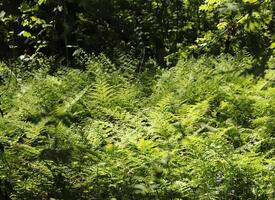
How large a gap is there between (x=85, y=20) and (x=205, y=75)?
4034mm

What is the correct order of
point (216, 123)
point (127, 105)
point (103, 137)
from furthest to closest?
point (127, 105)
point (216, 123)
point (103, 137)

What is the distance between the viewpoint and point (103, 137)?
12.1ft

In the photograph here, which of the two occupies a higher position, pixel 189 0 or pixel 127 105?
pixel 189 0

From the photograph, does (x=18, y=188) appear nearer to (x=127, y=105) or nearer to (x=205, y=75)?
(x=127, y=105)

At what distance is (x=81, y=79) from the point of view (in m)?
6.01

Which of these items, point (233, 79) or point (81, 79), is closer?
point (233, 79)

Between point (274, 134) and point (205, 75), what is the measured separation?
1.83 meters

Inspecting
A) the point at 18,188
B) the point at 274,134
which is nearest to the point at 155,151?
the point at 18,188

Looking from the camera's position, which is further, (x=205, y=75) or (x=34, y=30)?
(x=34, y=30)

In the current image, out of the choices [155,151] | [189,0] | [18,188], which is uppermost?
[189,0]

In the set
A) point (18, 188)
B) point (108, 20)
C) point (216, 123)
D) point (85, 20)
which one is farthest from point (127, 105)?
point (108, 20)

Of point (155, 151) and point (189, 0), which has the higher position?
point (189, 0)

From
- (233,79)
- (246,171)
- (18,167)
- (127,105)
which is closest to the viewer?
(246,171)

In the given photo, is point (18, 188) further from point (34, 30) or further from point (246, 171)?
point (34, 30)
